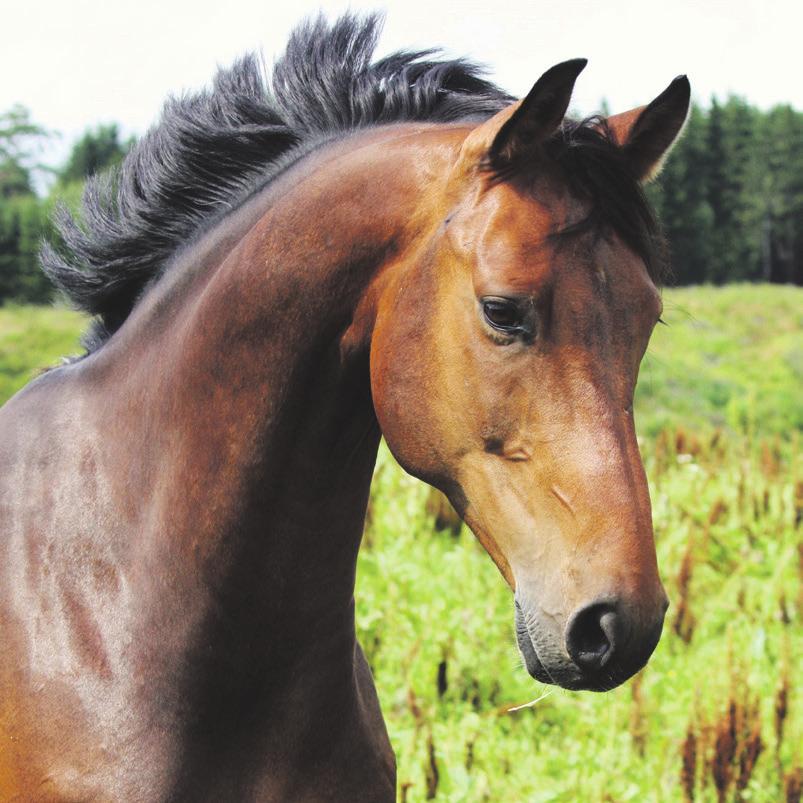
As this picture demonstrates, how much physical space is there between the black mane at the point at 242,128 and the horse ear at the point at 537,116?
1.07ft

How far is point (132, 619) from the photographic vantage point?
1.86m

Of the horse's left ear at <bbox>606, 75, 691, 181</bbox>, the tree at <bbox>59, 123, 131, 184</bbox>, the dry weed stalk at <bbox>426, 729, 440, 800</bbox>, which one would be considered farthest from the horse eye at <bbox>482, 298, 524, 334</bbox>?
the tree at <bbox>59, 123, 131, 184</bbox>

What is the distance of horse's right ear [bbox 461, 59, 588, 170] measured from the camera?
163cm

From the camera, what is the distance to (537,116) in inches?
66.0

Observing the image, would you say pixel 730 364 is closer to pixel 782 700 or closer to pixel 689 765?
pixel 782 700

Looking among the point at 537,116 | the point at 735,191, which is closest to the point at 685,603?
the point at 537,116

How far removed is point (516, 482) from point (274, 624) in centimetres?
59

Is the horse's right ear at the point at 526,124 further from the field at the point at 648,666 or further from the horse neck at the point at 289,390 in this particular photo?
the field at the point at 648,666

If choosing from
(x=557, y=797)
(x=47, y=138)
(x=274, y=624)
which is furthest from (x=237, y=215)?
(x=47, y=138)

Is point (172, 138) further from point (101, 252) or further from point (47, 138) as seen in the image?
point (47, 138)

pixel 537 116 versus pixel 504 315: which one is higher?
pixel 537 116

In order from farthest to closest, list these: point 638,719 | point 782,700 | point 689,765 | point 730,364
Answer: point 730,364 < point 638,719 < point 782,700 < point 689,765

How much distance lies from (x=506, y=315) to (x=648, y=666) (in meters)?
3.68

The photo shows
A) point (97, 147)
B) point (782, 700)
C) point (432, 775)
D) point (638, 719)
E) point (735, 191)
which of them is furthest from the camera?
point (97, 147)
